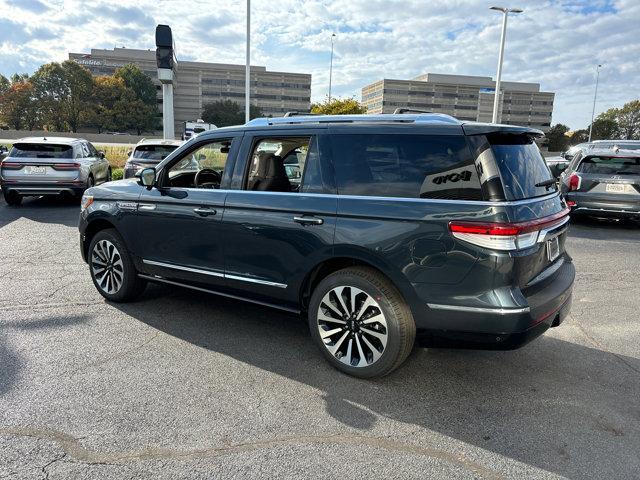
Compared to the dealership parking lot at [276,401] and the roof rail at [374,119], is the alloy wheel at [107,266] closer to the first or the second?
the dealership parking lot at [276,401]

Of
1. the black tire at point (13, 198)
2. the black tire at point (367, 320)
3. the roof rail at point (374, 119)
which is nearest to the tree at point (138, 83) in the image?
the black tire at point (13, 198)

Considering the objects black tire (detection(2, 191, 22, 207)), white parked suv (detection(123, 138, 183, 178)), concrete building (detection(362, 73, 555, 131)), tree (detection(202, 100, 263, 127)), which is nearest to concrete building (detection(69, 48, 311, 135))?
tree (detection(202, 100, 263, 127))

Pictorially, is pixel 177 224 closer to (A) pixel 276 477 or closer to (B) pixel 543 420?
(A) pixel 276 477

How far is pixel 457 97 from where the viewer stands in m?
122

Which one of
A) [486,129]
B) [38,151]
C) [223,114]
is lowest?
[38,151]

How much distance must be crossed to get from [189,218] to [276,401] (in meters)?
1.89

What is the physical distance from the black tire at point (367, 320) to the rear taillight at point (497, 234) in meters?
0.64

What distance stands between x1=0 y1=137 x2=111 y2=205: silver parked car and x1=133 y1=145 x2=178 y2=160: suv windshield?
4.31 feet

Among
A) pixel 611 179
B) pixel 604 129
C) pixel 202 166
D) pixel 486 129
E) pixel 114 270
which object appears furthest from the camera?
pixel 604 129

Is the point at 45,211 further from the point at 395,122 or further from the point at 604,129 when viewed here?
the point at 604,129

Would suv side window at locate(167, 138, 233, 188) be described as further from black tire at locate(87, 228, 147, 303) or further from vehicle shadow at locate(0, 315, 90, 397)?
vehicle shadow at locate(0, 315, 90, 397)

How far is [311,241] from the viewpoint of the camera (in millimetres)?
3555

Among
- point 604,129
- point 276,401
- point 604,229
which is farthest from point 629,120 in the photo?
point 276,401

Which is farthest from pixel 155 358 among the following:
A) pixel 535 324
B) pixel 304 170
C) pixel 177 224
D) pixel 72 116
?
pixel 72 116
